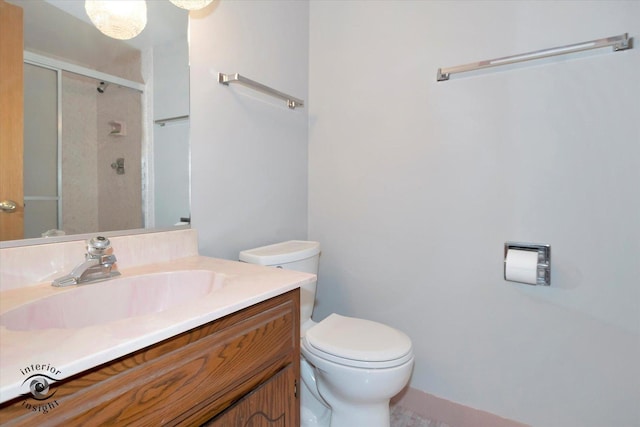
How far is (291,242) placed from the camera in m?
1.66

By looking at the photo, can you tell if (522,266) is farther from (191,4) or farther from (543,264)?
(191,4)

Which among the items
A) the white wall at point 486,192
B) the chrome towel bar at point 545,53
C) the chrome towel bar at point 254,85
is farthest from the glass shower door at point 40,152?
the chrome towel bar at point 545,53

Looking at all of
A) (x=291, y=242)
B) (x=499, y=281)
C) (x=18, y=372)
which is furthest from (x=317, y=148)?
(x=18, y=372)

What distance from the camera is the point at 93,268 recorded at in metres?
0.87

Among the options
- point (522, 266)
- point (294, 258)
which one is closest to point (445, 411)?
point (522, 266)

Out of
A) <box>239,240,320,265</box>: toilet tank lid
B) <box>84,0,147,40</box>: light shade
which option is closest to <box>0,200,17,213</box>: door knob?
<box>84,0,147,40</box>: light shade

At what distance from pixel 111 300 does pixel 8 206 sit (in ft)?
1.19

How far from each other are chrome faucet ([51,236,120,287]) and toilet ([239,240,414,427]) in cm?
52

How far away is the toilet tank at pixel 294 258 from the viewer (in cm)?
133

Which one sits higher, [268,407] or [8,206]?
Result: [8,206]

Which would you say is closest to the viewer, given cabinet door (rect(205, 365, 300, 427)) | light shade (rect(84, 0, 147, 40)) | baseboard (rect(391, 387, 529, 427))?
cabinet door (rect(205, 365, 300, 427))

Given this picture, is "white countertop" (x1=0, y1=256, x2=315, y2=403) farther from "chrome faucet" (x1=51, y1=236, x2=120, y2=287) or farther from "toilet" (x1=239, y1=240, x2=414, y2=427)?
"toilet" (x1=239, y1=240, x2=414, y2=427)

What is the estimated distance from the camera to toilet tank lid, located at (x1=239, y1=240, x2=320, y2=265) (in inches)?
51.9

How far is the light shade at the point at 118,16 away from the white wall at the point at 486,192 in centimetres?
66
